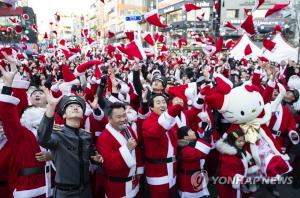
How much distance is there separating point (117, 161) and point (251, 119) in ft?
5.08

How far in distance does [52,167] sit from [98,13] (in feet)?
280

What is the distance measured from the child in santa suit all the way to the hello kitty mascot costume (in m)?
0.11

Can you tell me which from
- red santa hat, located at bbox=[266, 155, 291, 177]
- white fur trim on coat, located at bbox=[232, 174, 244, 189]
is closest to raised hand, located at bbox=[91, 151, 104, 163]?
white fur trim on coat, located at bbox=[232, 174, 244, 189]

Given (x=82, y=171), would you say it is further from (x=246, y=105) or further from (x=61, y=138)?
(x=246, y=105)

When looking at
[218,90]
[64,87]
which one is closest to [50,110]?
[64,87]

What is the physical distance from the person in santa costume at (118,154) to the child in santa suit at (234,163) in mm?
969

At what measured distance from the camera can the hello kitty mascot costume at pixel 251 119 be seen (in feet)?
11.2

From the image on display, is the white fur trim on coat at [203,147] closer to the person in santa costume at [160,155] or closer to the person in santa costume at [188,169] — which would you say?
the person in santa costume at [188,169]

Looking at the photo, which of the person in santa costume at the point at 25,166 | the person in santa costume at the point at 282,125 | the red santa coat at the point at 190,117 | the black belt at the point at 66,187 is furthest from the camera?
the person in santa costume at the point at 282,125

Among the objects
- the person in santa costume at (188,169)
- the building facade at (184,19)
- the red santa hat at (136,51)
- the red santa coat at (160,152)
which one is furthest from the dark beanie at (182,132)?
the building facade at (184,19)

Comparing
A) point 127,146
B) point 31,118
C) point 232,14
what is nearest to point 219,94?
point 127,146

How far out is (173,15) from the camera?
166ft

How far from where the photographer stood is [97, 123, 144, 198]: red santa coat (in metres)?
3.16
